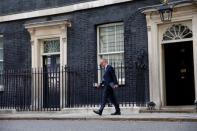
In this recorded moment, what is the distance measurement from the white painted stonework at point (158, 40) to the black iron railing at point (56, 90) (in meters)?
0.58

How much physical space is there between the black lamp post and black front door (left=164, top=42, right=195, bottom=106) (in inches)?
49.4

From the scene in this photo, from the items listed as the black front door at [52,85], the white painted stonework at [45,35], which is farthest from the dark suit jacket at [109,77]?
the white painted stonework at [45,35]

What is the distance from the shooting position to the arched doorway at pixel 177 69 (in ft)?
56.1

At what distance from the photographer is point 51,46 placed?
20.2 meters

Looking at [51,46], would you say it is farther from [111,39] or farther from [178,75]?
[178,75]

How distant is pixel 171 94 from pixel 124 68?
195 cm

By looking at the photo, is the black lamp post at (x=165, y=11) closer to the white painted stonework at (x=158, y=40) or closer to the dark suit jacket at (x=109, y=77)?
the white painted stonework at (x=158, y=40)

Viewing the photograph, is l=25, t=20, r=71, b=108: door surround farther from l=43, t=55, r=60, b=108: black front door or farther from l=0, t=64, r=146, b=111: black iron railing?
l=43, t=55, r=60, b=108: black front door

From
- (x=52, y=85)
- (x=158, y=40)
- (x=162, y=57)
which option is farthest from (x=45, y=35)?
(x=162, y=57)

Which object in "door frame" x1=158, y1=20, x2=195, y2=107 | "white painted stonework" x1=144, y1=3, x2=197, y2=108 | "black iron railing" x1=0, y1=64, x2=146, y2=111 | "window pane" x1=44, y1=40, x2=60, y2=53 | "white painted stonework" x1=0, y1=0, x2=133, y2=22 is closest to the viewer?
"white painted stonework" x1=144, y1=3, x2=197, y2=108

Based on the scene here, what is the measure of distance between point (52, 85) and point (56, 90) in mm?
274

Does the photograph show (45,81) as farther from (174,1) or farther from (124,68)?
(174,1)

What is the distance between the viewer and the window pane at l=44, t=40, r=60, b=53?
19906 millimetres

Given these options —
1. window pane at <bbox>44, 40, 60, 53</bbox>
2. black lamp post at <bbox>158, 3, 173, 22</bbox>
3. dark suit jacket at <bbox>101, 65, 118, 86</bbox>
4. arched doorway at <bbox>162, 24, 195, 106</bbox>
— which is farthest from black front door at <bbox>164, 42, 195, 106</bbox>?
window pane at <bbox>44, 40, 60, 53</bbox>
